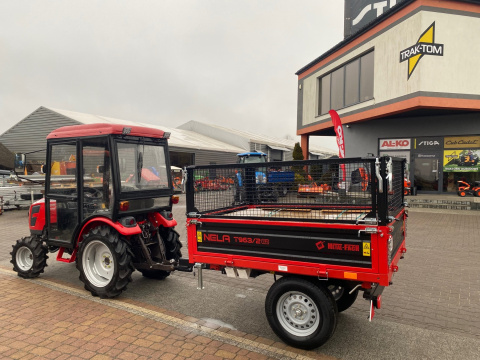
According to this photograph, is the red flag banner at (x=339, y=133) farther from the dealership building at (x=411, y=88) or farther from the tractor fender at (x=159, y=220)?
the tractor fender at (x=159, y=220)

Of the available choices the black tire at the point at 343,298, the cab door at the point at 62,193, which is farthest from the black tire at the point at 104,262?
the black tire at the point at 343,298

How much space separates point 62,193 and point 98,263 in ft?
3.83

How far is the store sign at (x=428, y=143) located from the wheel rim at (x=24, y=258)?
17.0 meters

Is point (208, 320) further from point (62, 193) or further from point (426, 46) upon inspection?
point (426, 46)

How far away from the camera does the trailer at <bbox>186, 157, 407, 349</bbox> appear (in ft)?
10.4

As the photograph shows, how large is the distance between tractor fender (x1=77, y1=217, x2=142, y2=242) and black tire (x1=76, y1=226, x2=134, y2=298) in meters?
0.10

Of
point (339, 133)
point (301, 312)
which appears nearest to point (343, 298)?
point (301, 312)

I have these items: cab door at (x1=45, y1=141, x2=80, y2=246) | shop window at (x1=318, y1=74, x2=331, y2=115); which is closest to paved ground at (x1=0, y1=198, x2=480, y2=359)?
cab door at (x1=45, y1=141, x2=80, y2=246)

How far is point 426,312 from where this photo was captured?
4.37 m

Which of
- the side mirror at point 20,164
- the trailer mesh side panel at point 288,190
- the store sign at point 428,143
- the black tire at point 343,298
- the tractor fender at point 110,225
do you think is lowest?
the black tire at point 343,298

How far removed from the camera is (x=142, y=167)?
17.0ft

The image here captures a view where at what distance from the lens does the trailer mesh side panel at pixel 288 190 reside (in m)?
3.48

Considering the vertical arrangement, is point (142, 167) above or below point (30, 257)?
above

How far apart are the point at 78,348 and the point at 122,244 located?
143cm
